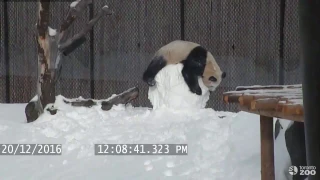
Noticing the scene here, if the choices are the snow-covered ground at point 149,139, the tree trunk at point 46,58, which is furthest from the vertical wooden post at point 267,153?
the tree trunk at point 46,58

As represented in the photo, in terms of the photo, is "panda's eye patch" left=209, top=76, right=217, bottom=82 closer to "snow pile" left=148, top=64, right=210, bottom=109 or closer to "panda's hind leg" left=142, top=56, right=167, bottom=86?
"snow pile" left=148, top=64, right=210, bottom=109

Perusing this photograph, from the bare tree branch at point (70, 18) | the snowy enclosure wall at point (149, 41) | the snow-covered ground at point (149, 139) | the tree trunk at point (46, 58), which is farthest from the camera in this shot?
the snowy enclosure wall at point (149, 41)

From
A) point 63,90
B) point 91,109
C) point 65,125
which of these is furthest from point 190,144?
point 63,90

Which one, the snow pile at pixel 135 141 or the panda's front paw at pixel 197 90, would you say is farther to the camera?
the panda's front paw at pixel 197 90

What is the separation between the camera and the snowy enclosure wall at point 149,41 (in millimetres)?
7289

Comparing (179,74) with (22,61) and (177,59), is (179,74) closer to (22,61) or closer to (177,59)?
(177,59)
